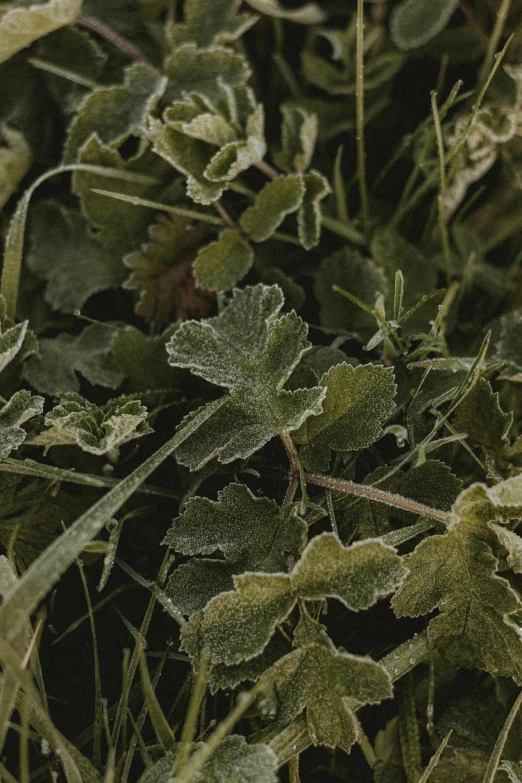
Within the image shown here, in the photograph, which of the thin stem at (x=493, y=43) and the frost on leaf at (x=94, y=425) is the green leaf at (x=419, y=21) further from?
the frost on leaf at (x=94, y=425)

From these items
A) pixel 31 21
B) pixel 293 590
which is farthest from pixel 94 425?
pixel 31 21

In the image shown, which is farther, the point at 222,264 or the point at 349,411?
the point at 222,264

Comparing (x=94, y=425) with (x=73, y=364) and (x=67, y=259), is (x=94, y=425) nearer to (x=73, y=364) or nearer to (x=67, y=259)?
(x=73, y=364)

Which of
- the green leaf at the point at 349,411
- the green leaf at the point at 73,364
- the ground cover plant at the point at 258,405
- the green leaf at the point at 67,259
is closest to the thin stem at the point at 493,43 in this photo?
the ground cover plant at the point at 258,405

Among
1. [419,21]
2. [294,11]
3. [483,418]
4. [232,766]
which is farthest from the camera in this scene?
[294,11]

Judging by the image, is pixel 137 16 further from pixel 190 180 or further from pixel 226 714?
pixel 226 714

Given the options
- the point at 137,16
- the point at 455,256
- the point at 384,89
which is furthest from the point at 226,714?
the point at 137,16

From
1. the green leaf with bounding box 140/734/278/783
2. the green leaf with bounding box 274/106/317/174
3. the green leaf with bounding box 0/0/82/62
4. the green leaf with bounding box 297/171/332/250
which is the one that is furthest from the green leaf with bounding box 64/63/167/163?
the green leaf with bounding box 140/734/278/783
